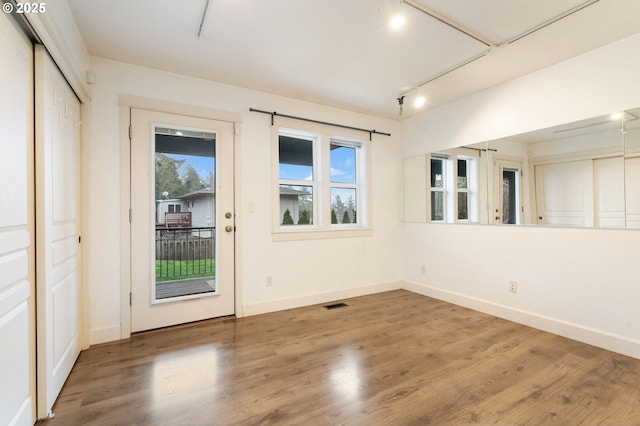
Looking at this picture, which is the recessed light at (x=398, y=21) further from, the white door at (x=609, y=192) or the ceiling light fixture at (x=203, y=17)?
the white door at (x=609, y=192)

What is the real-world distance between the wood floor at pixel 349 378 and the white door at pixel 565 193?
1134mm

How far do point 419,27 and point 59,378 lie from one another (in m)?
3.59

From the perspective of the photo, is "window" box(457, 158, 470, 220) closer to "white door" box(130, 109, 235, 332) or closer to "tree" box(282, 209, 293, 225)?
"tree" box(282, 209, 293, 225)

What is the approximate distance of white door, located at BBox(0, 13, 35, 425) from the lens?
53.2 inches

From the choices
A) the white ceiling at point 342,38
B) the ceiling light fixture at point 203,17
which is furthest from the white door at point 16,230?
the ceiling light fixture at point 203,17

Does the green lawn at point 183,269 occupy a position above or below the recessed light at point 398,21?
below

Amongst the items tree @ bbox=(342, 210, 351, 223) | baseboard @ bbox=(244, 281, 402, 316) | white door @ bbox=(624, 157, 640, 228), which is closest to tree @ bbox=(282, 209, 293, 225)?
tree @ bbox=(342, 210, 351, 223)

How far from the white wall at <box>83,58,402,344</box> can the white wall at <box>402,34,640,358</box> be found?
2.45 feet

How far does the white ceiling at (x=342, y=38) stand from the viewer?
2.07 meters

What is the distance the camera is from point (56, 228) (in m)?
1.96

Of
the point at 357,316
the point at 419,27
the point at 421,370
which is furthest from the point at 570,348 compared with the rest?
the point at 419,27

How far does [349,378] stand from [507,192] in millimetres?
2655

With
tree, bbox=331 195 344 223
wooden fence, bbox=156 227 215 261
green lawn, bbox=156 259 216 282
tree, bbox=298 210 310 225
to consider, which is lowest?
green lawn, bbox=156 259 216 282

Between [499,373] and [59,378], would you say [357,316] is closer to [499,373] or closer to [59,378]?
[499,373]
